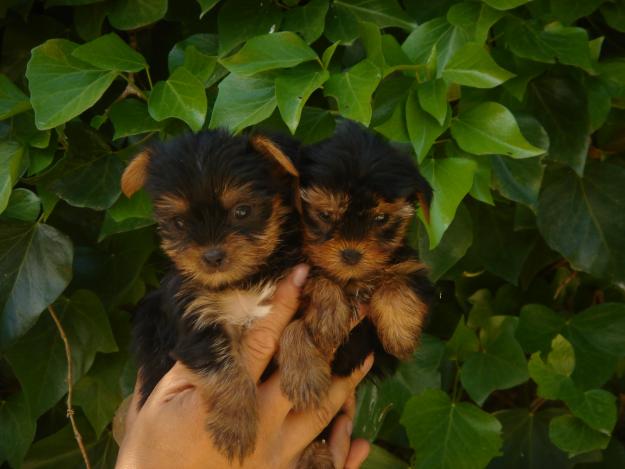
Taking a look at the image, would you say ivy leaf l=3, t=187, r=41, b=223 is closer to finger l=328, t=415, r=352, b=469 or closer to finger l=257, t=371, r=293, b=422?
finger l=257, t=371, r=293, b=422

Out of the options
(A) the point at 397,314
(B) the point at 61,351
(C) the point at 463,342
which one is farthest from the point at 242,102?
(C) the point at 463,342

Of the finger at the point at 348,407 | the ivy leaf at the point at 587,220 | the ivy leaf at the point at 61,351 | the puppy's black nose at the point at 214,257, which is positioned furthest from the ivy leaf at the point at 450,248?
the ivy leaf at the point at 61,351

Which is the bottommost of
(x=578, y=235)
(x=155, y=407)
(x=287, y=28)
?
(x=578, y=235)

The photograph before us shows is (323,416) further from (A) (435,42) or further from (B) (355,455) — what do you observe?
(A) (435,42)

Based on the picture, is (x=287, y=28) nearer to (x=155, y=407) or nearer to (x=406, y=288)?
(x=406, y=288)

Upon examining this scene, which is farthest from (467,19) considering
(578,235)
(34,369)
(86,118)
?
(34,369)

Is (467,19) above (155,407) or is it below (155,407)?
above
